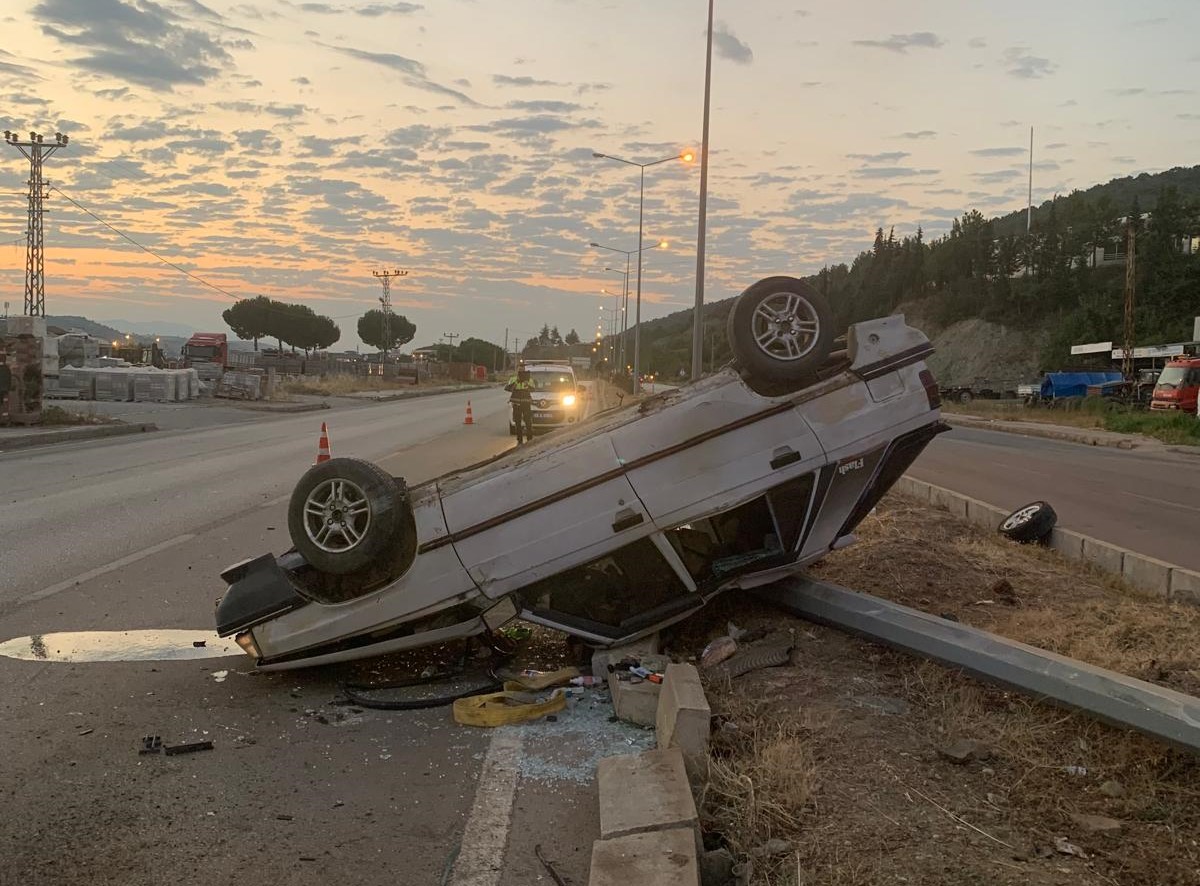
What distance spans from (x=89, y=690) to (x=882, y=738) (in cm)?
392

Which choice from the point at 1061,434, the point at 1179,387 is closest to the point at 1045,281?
the point at 1179,387

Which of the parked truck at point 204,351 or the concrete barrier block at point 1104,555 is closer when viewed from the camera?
the concrete barrier block at point 1104,555

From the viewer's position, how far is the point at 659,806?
11.2ft

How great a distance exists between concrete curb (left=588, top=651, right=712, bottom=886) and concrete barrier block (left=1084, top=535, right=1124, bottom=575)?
499 cm

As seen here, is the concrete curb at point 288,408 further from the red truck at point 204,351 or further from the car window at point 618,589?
the car window at point 618,589

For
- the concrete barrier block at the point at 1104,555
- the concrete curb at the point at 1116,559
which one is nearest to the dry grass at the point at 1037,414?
the concrete curb at the point at 1116,559

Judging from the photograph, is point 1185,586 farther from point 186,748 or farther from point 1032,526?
point 186,748

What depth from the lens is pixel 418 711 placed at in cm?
495

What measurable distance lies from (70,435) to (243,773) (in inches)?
800

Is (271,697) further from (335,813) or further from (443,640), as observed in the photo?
(335,813)

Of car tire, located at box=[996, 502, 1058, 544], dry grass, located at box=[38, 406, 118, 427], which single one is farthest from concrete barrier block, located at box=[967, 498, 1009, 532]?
dry grass, located at box=[38, 406, 118, 427]

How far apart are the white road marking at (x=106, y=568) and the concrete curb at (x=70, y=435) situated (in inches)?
465

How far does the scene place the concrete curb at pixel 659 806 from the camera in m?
3.05

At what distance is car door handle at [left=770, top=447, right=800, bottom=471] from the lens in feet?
17.0
